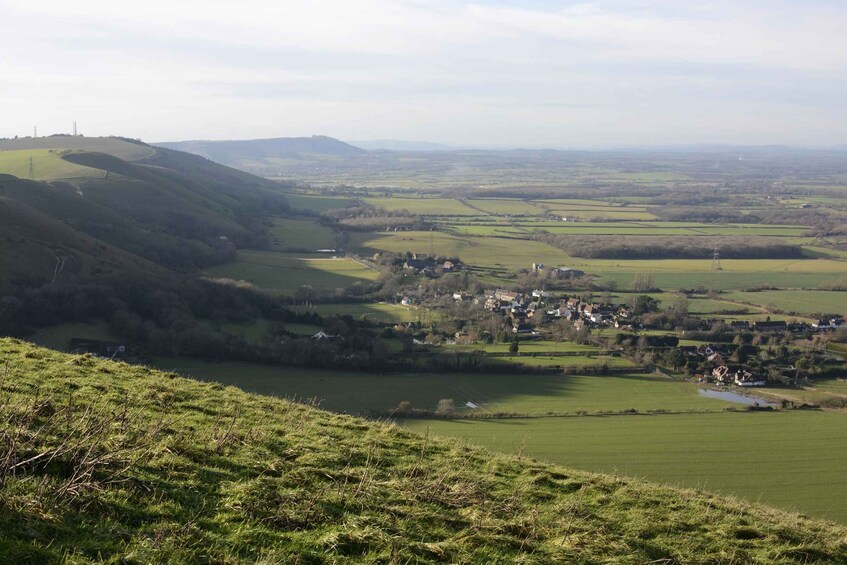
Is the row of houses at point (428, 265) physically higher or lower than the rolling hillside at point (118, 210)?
lower

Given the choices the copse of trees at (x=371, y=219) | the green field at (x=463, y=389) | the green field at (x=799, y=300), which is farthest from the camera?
the copse of trees at (x=371, y=219)

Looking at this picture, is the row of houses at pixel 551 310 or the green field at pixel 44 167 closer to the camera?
the row of houses at pixel 551 310

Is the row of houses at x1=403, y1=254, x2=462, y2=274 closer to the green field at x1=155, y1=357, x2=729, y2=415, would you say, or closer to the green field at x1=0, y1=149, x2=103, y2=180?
the green field at x1=155, y1=357, x2=729, y2=415

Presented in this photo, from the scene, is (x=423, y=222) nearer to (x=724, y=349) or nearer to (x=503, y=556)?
(x=724, y=349)

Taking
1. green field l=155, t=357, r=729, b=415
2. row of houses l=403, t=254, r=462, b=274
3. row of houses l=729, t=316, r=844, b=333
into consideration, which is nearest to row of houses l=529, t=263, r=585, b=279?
row of houses l=403, t=254, r=462, b=274

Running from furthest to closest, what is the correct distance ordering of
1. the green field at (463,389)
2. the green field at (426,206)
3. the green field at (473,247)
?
the green field at (426,206)
the green field at (473,247)
the green field at (463,389)

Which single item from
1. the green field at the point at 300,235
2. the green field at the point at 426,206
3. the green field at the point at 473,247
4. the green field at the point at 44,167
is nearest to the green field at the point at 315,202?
the green field at the point at 426,206

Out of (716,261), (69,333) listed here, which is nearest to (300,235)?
(716,261)

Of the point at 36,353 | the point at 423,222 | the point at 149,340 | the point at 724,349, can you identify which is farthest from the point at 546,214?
the point at 36,353

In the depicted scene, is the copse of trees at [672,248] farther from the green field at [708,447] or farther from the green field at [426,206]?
the green field at [708,447]
